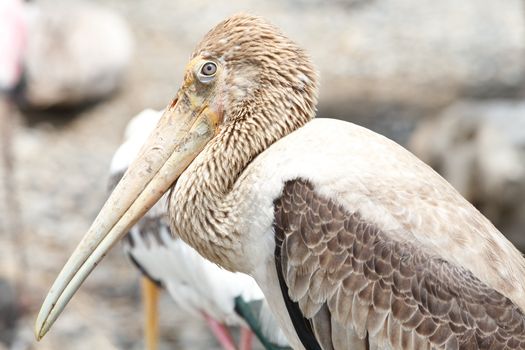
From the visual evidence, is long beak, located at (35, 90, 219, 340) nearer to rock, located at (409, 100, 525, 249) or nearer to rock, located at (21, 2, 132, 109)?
rock, located at (409, 100, 525, 249)

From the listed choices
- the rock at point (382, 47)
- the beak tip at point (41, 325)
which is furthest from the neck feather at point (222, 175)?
the rock at point (382, 47)

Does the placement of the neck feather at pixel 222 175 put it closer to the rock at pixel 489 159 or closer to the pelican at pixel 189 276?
the pelican at pixel 189 276

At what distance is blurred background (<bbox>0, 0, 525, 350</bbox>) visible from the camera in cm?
757

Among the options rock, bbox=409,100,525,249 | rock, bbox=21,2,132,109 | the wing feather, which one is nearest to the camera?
the wing feather

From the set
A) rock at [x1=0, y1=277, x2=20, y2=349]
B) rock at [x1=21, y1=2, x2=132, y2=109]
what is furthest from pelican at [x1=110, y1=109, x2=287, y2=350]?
rock at [x1=21, y1=2, x2=132, y2=109]

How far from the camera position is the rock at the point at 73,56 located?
1020 centimetres

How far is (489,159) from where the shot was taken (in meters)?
8.20

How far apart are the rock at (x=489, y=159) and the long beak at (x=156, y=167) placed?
15.8 feet

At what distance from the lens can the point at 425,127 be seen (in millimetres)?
9180

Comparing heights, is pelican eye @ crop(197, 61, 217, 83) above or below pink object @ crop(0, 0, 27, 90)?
above

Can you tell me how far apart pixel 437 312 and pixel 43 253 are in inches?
208

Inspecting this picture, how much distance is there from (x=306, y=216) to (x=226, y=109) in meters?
0.55

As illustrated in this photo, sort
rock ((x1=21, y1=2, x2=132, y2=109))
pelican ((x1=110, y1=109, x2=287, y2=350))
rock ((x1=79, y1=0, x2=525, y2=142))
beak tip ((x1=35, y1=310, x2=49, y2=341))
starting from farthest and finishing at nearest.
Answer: rock ((x1=79, y1=0, x2=525, y2=142))
rock ((x1=21, y1=2, x2=132, y2=109))
pelican ((x1=110, y1=109, x2=287, y2=350))
beak tip ((x1=35, y1=310, x2=49, y2=341))

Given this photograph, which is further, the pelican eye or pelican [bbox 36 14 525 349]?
the pelican eye
